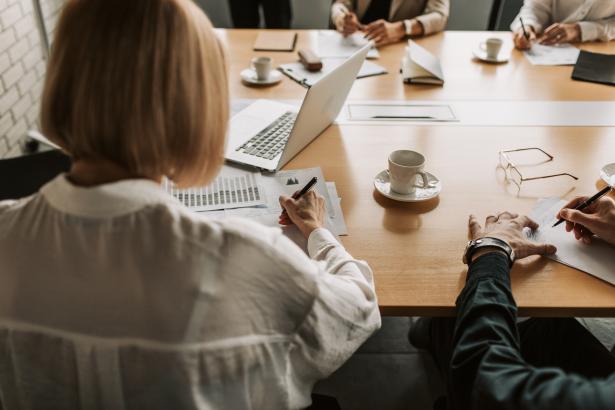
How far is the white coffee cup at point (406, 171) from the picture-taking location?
1.14 meters

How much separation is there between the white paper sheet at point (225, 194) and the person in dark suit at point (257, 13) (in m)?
2.21

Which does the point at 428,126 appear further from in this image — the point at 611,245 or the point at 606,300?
the point at 606,300

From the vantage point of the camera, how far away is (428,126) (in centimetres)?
149

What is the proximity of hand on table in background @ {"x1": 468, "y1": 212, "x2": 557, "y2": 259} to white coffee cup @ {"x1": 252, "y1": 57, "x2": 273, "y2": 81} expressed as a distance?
0.91 metres

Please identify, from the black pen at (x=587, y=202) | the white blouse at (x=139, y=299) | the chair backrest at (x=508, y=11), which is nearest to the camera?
the white blouse at (x=139, y=299)

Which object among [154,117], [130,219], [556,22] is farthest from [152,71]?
[556,22]

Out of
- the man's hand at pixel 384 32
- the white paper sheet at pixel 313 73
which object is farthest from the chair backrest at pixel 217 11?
the white paper sheet at pixel 313 73

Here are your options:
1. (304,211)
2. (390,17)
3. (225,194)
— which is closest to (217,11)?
(390,17)

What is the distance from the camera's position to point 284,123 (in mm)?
1473

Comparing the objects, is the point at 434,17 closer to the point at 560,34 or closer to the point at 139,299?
the point at 560,34

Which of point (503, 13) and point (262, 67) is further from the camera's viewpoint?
point (503, 13)

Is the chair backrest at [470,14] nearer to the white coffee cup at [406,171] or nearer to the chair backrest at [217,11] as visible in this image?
the chair backrest at [217,11]

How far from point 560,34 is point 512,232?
1.44 meters

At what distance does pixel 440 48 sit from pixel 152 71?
5.56ft
